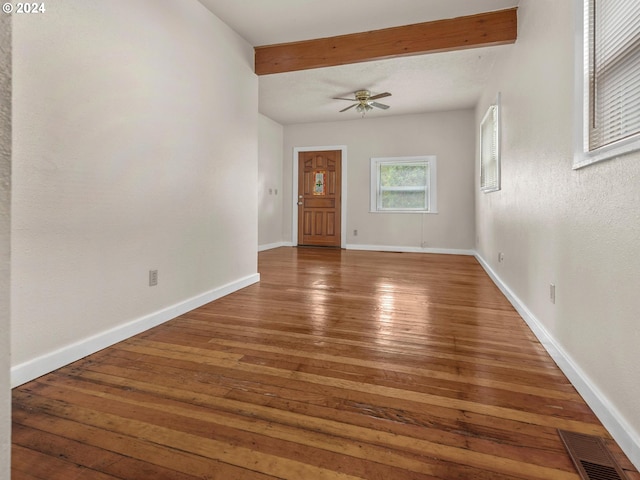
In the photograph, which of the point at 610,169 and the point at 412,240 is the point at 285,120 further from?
the point at 610,169

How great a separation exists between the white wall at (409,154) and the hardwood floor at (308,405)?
404 centimetres

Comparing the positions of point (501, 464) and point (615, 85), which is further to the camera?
point (615, 85)

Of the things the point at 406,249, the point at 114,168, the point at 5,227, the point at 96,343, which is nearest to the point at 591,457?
the point at 5,227

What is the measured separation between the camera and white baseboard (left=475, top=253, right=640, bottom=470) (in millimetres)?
1148

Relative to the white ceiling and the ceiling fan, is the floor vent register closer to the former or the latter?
the white ceiling

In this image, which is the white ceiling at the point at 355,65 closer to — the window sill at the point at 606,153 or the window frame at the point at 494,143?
the window frame at the point at 494,143

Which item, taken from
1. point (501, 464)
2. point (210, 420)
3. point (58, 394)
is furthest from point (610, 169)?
point (58, 394)

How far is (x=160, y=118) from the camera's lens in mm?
2428

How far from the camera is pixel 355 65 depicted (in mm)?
4168

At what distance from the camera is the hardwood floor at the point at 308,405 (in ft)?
3.69

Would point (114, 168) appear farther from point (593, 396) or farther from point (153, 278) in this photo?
point (593, 396)

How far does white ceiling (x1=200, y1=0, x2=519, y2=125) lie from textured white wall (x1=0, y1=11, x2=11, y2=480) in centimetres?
281

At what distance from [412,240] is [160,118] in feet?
17.0

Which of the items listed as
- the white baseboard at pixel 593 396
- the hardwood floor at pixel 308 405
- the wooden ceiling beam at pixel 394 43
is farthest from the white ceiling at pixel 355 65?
the white baseboard at pixel 593 396
